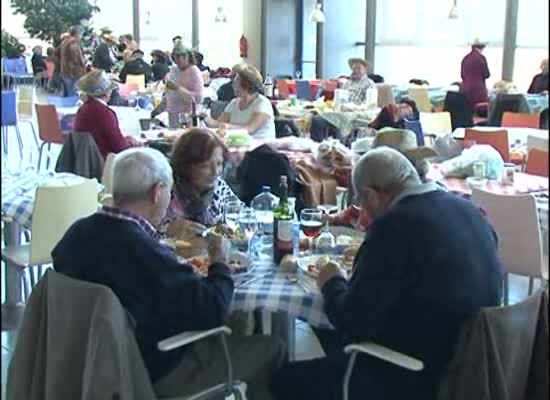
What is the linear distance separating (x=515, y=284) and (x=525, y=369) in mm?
1139

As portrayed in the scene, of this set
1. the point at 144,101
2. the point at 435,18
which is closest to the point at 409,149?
the point at 144,101

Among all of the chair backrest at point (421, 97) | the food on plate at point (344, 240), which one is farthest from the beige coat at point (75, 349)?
the chair backrest at point (421, 97)

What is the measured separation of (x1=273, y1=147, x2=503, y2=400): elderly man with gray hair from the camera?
2053 mm

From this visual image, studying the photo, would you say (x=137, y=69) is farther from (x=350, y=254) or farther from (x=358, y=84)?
(x=350, y=254)

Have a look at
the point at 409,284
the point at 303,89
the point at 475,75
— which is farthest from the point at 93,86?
the point at 475,75

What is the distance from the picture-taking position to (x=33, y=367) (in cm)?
223

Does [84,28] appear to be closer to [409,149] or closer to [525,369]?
[409,149]

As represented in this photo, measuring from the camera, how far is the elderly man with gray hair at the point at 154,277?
2129 mm

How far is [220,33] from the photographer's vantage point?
633 cm

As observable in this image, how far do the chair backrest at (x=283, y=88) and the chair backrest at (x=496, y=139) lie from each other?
8.76 feet

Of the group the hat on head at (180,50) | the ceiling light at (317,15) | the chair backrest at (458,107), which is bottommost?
the chair backrest at (458,107)

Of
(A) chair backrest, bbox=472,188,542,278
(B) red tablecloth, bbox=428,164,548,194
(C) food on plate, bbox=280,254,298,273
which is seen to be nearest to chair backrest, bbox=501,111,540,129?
(B) red tablecloth, bbox=428,164,548,194

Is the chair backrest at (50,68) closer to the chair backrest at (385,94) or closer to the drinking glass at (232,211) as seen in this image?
the chair backrest at (385,94)

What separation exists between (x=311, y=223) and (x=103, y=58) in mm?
4649
